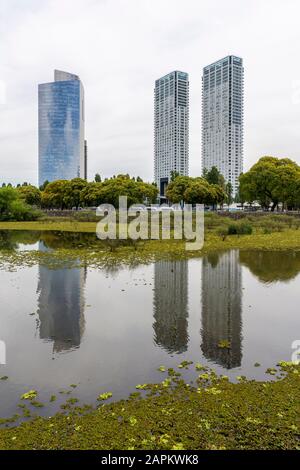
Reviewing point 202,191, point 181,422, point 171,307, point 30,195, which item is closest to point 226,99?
point 30,195

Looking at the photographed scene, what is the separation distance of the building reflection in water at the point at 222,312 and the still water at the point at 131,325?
0.04 metres

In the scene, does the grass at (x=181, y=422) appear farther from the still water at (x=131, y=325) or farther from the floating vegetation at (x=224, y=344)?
the floating vegetation at (x=224, y=344)

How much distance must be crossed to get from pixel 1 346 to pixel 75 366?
259 cm

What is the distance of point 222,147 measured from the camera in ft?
656

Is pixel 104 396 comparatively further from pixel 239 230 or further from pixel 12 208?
pixel 12 208

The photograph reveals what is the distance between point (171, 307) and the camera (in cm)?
1455

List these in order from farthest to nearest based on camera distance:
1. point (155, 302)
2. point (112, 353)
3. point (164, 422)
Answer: point (155, 302), point (112, 353), point (164, 422)

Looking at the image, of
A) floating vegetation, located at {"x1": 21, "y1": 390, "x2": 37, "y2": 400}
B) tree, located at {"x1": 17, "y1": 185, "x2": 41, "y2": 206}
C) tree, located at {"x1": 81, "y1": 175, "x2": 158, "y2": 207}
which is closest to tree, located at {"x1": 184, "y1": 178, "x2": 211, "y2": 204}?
tree, located at {"x1": 81, "y1": 175, "x2": 158, "y2": 207}

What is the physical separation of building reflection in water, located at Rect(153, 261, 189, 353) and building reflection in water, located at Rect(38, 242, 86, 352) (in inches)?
99.6

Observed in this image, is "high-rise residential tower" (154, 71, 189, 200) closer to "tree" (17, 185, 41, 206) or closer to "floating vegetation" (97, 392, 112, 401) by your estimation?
"tree" (17, 185, 41, 206)

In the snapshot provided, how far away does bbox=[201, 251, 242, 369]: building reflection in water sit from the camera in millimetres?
10258
